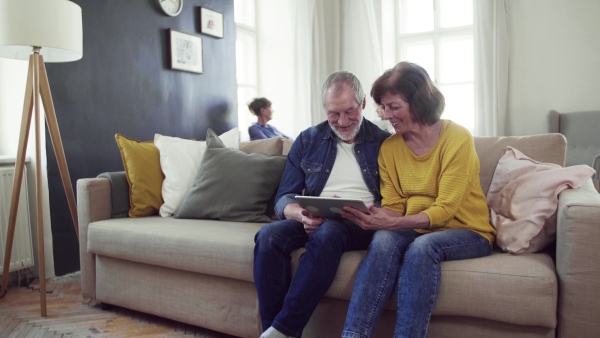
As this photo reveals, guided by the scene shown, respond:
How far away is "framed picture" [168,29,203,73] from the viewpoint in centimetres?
371

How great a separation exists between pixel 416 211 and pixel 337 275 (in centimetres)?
34

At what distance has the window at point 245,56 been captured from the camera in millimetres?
5082

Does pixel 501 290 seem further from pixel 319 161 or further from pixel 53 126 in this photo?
pixel 53 126

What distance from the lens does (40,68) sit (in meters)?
2.27

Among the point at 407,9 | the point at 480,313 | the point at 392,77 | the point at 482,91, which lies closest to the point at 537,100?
the point at 482,91

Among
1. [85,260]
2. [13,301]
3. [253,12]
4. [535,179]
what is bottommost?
[13,301]

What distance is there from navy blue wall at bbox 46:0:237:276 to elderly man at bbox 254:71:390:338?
5.34 ft

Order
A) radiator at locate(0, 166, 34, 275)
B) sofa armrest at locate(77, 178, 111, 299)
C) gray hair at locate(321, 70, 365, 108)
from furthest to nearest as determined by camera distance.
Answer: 1. radiator at locate(0, 166, 34, 275)
2. sofa armrest at locate(77, 178, 111, 299)
3. gray hair at locate(321, 70, 365, 108)

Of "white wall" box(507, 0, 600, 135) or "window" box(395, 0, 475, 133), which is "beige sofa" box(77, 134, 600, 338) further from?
"window" box(395, 0, 475, 133)

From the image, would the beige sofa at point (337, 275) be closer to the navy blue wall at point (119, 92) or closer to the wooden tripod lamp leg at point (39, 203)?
the wooden tripod lamp leg at point (39, 203)

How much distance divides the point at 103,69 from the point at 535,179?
2.62m

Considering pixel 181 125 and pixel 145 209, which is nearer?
pixel 145 209

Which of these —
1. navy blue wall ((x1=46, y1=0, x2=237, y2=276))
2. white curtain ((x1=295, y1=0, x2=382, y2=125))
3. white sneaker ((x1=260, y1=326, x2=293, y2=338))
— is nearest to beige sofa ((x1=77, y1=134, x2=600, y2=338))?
white sneaker ((x1=260, y1=326, x2=293, y2=338))

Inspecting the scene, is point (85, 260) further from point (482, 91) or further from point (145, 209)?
point (482, 91)
